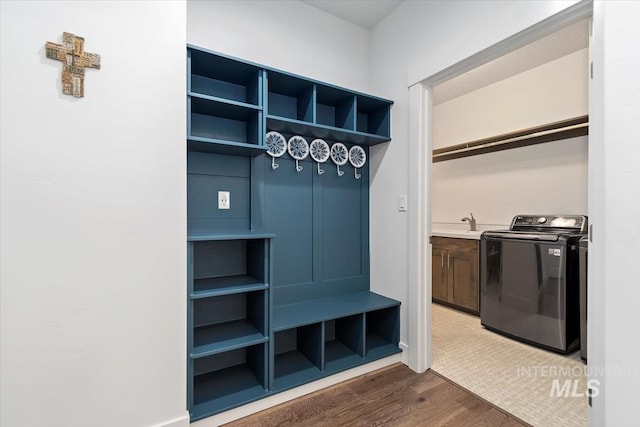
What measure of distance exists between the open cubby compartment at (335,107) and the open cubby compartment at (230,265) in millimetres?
1179

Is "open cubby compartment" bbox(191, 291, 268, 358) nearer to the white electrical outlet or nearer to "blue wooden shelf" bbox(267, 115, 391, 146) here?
the white electrical outlet

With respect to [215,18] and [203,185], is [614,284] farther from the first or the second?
[215,18]

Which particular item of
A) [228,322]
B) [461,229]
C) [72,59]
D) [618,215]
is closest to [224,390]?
[228,322]

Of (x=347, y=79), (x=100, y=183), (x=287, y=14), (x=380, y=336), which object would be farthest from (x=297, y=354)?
(x=287, y=14)

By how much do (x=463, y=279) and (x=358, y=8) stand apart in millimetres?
2945

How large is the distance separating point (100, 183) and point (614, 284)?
7.24 ft

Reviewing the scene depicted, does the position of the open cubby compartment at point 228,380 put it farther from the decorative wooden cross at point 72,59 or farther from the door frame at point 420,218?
the decorative wooden cross at point 72,59

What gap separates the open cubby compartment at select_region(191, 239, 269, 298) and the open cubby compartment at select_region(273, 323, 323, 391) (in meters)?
0.56

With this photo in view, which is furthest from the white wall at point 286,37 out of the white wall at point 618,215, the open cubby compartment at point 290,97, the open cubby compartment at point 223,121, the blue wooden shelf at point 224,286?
the white wall at point 618,215

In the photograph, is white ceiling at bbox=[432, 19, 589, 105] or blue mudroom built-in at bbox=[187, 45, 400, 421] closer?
blue mudroom built-in at bbox=[187, 45, 400, 421]

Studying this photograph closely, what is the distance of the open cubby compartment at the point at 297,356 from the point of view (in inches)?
73.9

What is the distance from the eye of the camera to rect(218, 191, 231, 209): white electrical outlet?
2.01 metres

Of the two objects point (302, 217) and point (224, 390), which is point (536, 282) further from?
point (224, 390)

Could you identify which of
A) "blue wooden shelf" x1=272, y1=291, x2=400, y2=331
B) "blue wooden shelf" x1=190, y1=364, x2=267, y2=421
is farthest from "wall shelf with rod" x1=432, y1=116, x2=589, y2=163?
"blue wooden shelf" x1=190, y1=364, x2=267, y2=421
